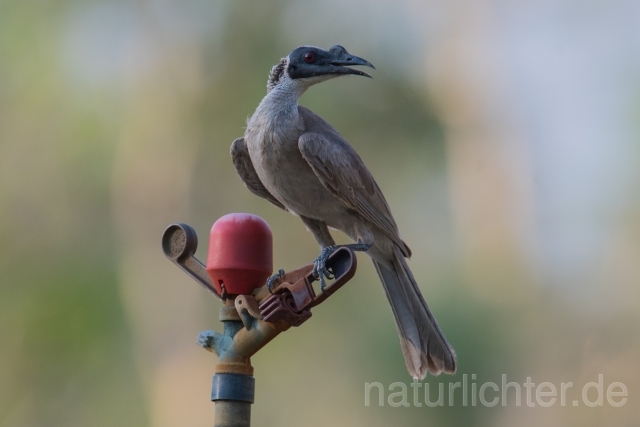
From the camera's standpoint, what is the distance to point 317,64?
3805 millimetres

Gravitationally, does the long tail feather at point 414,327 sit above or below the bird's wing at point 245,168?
below

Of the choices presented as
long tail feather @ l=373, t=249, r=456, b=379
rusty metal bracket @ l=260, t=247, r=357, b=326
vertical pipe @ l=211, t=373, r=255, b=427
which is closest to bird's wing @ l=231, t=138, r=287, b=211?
long tail feather @ l=373, t=249, r=456, b=379

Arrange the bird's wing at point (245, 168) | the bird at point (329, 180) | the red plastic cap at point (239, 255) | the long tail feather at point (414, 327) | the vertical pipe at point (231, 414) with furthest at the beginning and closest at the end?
the bird's wing at point (245, 168), the bird at point (329, 180), the long tail feather at point (414, 327), the red plastic cap at point (239, 255), the vertical pipe at point (231, 414)

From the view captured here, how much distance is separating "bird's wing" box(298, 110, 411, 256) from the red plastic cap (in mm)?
1156

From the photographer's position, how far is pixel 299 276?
246cm

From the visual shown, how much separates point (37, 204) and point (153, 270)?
132cm

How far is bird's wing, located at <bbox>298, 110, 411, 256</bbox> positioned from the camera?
143 inches

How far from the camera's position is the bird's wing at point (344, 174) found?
3627mm

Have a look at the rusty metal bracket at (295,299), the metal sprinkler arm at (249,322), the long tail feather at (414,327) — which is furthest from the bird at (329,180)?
the rusty metal bracket at (295,299)

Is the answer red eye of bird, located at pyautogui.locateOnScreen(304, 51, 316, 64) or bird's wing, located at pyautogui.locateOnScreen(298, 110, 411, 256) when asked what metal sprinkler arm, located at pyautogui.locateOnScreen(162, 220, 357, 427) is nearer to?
bird's wing, located at pyautogui.locateOnScreen(298, 110, 411, 256)

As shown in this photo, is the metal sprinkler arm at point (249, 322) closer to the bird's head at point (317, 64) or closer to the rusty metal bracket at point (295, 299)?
the rusty metal bracket at point (295, 299)

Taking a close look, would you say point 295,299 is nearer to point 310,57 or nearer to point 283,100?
point 283,100

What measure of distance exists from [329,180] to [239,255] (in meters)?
1.26

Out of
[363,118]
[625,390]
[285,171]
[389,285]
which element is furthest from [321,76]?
[625,390]
